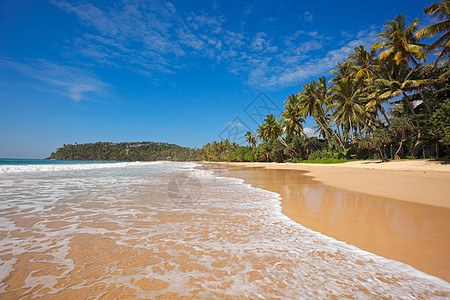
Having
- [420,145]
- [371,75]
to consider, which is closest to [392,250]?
[420,145]

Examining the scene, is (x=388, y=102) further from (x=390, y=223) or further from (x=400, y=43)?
(x=390, y=223)

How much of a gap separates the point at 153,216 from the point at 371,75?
32.6 m

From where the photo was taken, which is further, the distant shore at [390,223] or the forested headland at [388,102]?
the forested headland at [388,102]

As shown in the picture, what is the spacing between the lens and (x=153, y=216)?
4.76 m

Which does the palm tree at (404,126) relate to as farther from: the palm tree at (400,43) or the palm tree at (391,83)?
the palm tree at (400,43)

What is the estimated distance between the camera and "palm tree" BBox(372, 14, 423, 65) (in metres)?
20.5

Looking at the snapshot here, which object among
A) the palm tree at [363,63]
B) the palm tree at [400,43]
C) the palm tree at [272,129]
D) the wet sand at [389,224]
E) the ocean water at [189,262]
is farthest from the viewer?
the palm tree at [272,129]

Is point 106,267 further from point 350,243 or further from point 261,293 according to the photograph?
point 350,243

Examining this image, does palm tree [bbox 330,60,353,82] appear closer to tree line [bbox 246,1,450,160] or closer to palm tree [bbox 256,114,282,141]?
tree line [bbox 246,1,450,160]

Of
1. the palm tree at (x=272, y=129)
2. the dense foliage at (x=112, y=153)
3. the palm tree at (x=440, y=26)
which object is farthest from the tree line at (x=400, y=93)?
the dense foliage at (x=112, y=153)

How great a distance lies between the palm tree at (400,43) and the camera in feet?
67.2

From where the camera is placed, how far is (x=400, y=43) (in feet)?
69.1

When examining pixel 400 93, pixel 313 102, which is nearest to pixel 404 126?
pixel 400 93

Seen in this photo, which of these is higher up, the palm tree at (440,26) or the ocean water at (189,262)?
the palm tree at (440,26)
